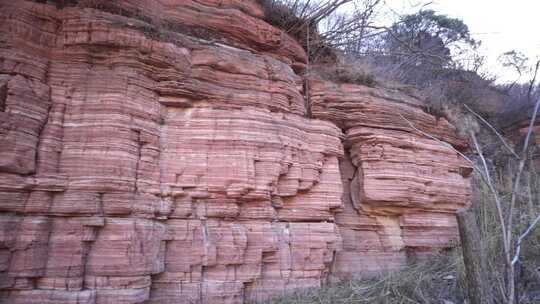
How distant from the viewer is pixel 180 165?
5.27 meters

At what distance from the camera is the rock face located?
4387mm

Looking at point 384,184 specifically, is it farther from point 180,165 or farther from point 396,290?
point 180,165

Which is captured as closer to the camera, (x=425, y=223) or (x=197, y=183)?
(x=197, y=183)

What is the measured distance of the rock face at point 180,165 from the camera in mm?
4387

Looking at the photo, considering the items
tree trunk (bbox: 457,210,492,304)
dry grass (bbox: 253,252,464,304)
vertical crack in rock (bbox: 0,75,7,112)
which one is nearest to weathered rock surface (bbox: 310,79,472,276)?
dry grass (bbox: 253,252,464,304)

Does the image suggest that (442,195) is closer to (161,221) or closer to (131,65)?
(161,221)


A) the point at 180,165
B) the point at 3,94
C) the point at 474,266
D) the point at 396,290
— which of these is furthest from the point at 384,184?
the point at 3,94

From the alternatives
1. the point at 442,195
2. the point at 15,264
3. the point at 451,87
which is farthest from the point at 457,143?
the point at 15,264

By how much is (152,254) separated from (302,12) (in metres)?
5.96

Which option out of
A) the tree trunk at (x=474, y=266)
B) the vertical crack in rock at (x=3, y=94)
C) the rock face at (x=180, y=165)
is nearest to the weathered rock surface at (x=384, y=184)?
the rock face at (x=180, y=165)

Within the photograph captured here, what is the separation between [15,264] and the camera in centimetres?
411

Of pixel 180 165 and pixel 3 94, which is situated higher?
pixel 3 94

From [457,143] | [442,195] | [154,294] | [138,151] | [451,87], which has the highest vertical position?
[451,87]

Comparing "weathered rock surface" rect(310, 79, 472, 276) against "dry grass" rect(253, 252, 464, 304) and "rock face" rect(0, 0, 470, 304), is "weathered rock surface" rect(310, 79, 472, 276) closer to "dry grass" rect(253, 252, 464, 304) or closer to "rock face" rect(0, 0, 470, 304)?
"rock face" rect(0, 0, 470, 304)
